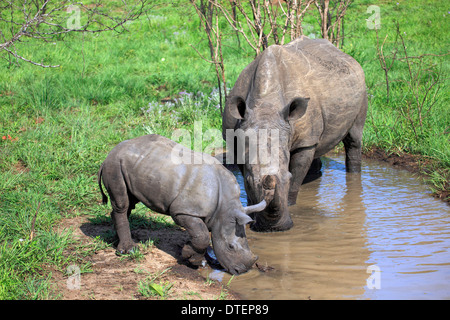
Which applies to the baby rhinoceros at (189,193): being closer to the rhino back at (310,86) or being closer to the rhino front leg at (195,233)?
the rhino front leg at (195,233)

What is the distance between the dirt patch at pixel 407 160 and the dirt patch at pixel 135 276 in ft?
11.6

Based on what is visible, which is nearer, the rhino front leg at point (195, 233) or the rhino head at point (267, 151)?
the rhino front leg at point (195, 233)

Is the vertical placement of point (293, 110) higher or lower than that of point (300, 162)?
higher

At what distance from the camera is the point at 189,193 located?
13.7 ft

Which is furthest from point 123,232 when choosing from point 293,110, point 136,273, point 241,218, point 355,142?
point 355,142

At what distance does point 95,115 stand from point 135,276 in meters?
4.76

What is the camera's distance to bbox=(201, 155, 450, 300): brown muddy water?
4.07 meters

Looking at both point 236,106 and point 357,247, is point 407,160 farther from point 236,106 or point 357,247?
point 236,106

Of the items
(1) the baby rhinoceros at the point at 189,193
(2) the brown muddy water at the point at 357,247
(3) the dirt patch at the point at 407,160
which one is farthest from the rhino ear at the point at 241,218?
(3) the dirt patch at the point at 407,160

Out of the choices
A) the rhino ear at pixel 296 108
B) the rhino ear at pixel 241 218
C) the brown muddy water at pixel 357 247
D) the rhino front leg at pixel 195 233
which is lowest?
the brown muddy water at pixel 357 247

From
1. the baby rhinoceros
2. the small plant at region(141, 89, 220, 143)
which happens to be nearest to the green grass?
the small plant at region(141, 89, 220, 143)

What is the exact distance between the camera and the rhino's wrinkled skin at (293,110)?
4793 mm

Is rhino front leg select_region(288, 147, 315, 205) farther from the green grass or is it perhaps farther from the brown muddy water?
the green grass
